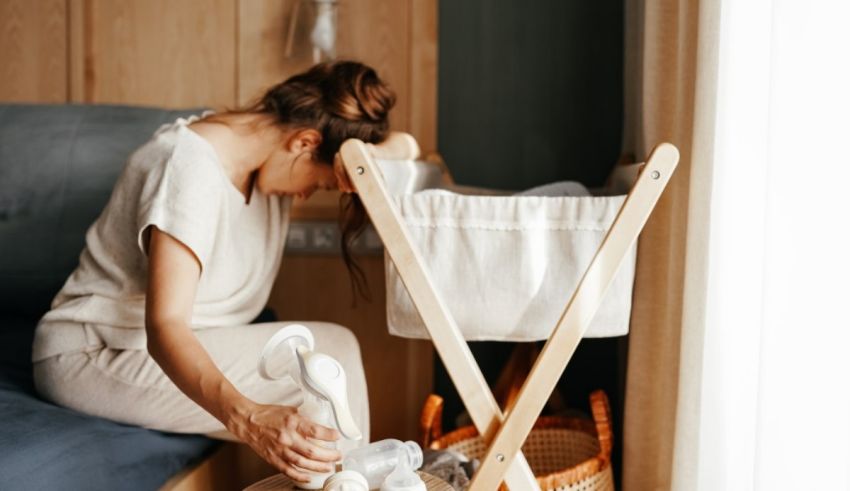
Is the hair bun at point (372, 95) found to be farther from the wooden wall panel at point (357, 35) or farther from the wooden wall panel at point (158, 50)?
the wooden wall panel at point (158, 50)

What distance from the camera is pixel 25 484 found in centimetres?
114

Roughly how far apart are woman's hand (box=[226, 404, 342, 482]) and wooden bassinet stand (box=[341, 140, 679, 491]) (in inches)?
8.4

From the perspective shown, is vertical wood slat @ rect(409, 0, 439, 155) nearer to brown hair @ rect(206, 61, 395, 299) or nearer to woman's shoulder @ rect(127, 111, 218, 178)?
brown hair @ rect(206, 61, 395, 299)

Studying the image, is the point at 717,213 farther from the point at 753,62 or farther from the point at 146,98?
the point at 146,98

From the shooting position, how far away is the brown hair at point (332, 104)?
1533 millimetres

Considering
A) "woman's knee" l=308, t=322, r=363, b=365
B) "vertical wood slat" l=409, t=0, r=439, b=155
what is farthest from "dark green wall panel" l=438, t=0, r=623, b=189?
"woman's knee" l=308, t=322, r=363, b=365

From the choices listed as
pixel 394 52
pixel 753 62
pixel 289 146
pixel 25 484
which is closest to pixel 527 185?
pixel 394 52

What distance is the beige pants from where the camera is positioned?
1.44 meters

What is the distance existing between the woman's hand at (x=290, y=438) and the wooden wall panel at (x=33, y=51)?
1550 millimetres

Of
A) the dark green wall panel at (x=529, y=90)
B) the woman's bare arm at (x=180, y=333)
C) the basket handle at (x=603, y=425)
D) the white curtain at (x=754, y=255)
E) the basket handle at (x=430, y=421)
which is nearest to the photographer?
the white curtain at (x=754, y=255)

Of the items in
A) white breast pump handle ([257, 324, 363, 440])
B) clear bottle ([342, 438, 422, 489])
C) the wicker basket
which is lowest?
the wicker basket

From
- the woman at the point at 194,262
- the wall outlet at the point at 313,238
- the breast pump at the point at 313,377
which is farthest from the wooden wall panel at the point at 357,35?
the breast pump at the point at 313,377

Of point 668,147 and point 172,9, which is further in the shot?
point 172,9

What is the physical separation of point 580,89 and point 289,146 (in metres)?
0.90
